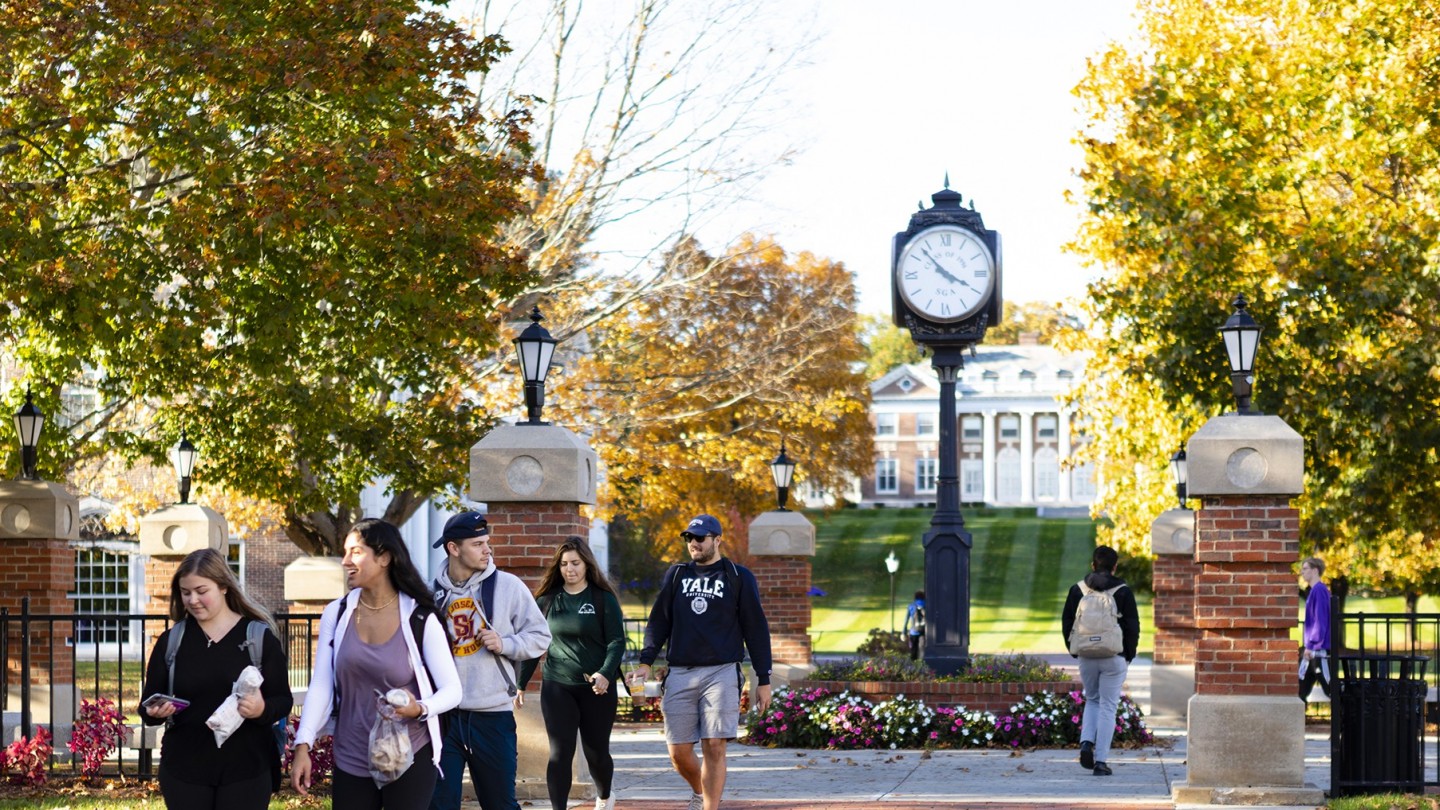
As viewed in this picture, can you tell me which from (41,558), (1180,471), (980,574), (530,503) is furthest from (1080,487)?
(530,503)

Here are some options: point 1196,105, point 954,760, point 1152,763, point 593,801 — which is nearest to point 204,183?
point 593,801

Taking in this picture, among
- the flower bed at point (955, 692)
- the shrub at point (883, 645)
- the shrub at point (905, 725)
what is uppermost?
the flower bed at point (955, 692)

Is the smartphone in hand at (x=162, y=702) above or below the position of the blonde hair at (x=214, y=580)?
below

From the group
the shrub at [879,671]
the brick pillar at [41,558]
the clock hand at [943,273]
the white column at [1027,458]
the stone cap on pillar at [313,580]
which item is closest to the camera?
the brick pillar at [41,558]

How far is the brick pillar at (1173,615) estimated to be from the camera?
69.6 feet

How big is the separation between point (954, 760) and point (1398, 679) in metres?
4.34

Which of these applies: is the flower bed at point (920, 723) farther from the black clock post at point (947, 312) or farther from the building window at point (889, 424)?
the building window at point (889, 424)

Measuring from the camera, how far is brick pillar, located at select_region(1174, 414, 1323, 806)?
457 inches

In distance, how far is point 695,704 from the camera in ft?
33.3

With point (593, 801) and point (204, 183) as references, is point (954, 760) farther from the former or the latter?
point (204, 183)

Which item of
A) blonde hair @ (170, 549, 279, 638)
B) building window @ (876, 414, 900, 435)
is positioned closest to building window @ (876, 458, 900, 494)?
building window @ (876, 414, 900, 435)

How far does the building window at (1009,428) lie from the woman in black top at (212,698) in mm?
106995

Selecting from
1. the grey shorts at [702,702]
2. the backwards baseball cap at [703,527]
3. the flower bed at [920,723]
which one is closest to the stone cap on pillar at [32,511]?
the flower bed at [920,723]

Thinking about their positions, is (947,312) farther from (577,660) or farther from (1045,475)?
(1045,475)
